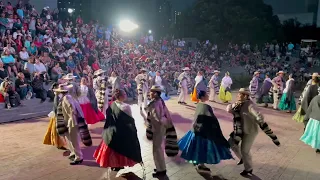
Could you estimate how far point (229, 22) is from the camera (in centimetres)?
3612

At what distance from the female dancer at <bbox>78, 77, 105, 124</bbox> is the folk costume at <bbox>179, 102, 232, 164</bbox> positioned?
4791mm

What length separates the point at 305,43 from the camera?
122 feet

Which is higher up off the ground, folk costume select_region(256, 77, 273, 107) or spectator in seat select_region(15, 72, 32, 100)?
spectator in seat select_region(15, 72, 32, 100)

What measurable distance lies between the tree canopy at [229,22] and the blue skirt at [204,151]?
102ft

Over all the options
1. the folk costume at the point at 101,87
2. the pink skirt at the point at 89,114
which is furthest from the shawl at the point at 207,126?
the folk costume at the point at 101,87

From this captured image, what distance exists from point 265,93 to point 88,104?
9473mm

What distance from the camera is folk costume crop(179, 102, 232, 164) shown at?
6.25 meters

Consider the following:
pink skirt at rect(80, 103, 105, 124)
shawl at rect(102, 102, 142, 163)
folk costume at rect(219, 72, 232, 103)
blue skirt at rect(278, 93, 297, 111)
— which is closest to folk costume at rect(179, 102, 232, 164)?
shawl at rect(102, 102, 142, 163)

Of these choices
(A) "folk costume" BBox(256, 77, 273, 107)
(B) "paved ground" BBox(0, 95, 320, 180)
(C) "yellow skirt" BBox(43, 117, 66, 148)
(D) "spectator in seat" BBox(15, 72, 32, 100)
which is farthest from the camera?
(A) "folk costume" BBox(256, 77, 273, 107)

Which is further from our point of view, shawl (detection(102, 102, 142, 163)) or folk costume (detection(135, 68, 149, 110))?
folk costume (detection(135, 68, 149, 110))

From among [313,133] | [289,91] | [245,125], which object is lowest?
[313,133]

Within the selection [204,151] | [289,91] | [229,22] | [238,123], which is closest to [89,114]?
[204,151]

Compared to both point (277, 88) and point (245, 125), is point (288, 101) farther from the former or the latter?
point (245, 125)

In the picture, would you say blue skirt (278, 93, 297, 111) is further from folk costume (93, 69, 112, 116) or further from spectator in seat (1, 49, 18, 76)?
spectator in seat (1, 49, 18, 76)
